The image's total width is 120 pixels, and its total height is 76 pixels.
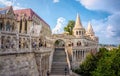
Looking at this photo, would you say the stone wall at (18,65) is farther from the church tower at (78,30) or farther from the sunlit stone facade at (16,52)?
the church tower at (78,30)

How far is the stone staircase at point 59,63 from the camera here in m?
45.5

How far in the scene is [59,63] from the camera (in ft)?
170

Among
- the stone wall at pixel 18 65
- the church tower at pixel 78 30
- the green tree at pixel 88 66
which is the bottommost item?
the green tree at pixel 88 66

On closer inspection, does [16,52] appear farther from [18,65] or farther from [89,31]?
[89,31]

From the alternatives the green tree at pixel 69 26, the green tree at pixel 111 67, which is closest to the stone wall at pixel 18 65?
the green tree at pixel 111 67

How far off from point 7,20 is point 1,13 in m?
1.67

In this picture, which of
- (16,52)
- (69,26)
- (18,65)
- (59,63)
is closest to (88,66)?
(59,63)

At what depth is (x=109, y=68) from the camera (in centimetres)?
3419

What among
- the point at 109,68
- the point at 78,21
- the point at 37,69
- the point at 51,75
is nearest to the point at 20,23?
the point at 51,75

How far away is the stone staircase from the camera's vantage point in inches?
1790

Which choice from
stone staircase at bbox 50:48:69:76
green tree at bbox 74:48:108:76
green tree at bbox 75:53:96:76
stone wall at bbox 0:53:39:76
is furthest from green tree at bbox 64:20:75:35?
stone wall at bbox 0:53:39:76

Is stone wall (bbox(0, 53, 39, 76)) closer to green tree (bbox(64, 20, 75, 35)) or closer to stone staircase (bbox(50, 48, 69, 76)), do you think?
stone staircase (bbox(50, 48, 69, 76))

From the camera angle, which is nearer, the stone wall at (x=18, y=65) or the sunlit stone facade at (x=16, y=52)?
the stone wall at (x=18, y=65)

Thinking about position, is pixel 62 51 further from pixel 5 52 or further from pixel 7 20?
pixel 5 52
